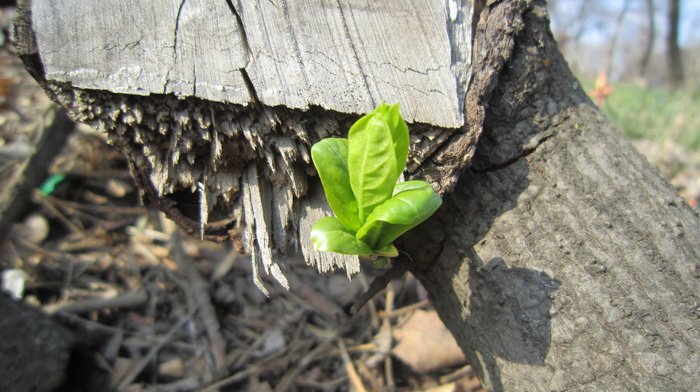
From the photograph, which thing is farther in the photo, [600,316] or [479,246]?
[479,246]

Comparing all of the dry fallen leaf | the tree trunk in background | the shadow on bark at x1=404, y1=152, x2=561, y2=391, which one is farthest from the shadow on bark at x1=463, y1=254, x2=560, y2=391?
the tree trunk in background

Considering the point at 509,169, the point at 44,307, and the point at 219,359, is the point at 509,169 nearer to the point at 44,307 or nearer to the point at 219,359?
the point at 219,359

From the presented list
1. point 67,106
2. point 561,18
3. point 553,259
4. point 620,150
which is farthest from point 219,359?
point 561,18

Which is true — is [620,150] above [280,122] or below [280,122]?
below

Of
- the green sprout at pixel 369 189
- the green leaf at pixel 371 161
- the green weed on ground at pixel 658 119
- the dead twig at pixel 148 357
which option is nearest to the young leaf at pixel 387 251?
the green sprout at pixel 369 189

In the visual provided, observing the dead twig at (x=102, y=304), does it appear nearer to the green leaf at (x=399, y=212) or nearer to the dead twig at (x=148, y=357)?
the dead twig at (x=148, y=357)

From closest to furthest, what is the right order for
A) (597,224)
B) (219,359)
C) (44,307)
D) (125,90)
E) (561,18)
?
(125,90)
(597,224)
(219,359)
(44,307)
(561,18)

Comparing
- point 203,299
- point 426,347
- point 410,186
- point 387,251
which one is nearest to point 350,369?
point 426,347
